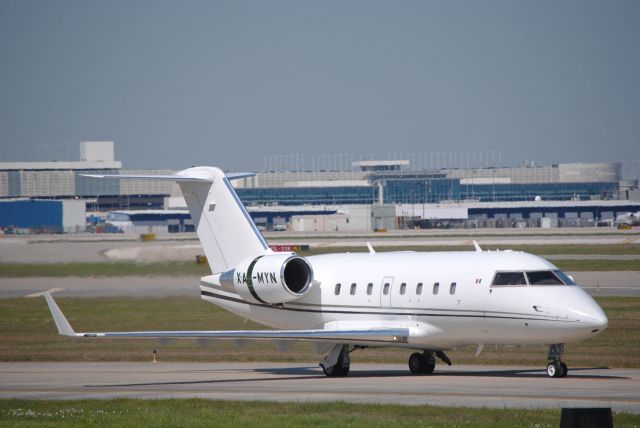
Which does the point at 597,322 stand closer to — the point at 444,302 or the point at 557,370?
the point at 557,370

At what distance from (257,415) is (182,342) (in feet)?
64.1

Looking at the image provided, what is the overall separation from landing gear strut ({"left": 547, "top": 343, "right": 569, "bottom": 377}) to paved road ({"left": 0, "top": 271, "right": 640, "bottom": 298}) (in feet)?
91.4

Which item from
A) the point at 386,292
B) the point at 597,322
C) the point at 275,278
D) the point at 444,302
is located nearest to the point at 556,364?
the point at 597,322

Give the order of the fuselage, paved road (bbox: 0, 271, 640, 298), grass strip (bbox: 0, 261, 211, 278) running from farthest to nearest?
grass strip (bbox: 0, 261, 211, 278), paved road (bbox: 0, 271, 640, 298), the fuselage

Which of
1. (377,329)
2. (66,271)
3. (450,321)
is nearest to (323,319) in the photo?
(377,329)

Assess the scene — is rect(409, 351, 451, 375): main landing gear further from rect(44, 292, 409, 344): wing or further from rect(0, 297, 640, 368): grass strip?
rect(0, 297, 640, 368): grass strip

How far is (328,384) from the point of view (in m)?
27.4

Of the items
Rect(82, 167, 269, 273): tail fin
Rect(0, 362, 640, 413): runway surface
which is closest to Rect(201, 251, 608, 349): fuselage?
Rect(0, 362, 640, 413): runway surface

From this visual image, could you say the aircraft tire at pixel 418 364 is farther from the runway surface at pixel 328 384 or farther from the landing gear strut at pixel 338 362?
the landing gear strut at pixel 338 362

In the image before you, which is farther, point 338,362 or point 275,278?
point 275,278

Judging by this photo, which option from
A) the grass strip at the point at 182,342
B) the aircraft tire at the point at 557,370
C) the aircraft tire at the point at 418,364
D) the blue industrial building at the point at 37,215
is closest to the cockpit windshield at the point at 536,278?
the aircraft tire at the point at 557,370

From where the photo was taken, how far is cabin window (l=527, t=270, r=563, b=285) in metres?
26.5

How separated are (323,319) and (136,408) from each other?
8.47 metres

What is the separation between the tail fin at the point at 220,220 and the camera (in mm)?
32250
